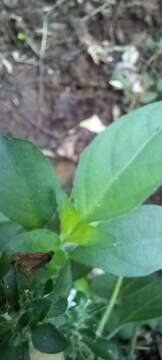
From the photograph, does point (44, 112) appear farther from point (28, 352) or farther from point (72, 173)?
point (28, 352)

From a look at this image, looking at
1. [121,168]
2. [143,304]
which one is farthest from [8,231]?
[143,304]

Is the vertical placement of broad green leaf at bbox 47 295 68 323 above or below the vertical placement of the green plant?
below

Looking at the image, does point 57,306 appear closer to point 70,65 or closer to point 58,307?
point 58,307

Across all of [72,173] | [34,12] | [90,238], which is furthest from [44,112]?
[90,238]

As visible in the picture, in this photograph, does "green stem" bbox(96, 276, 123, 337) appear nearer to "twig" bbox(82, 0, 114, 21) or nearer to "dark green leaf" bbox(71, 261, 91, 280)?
"dark green leaf" bbox(71, 261, 91, 280)

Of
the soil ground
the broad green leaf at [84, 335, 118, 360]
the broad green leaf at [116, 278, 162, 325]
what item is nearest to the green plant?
the broad green leaf at [84, 335, 118, 360]

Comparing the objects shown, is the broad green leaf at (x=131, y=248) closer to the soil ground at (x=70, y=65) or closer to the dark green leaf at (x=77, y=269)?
the dark green leaf at (x=77, y=269)
